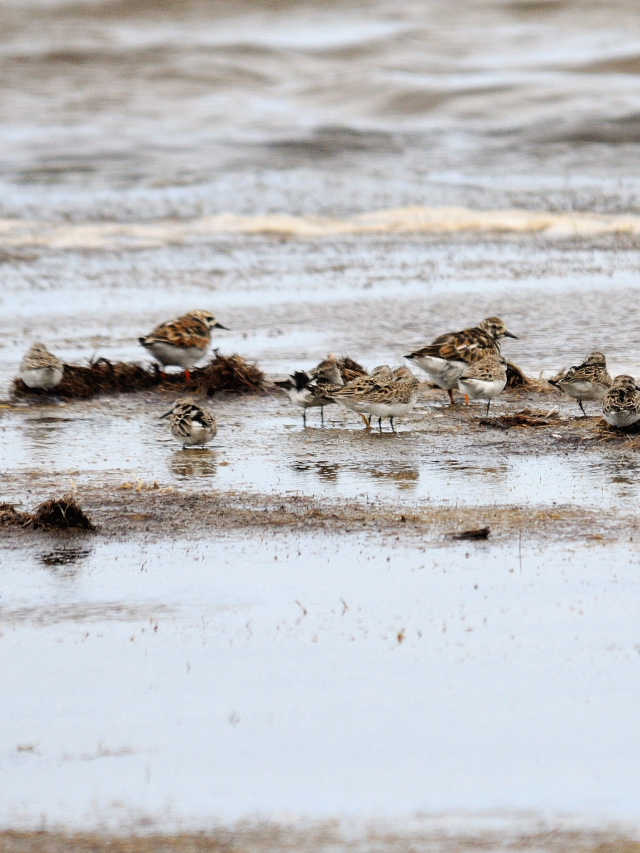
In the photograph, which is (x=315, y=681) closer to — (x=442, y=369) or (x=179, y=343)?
(x=442, y=369)

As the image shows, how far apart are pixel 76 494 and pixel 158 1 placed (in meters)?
46.6

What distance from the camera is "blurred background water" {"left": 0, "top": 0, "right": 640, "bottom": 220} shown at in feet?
92.0

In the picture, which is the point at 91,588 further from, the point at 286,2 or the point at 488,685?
the point at 286,2

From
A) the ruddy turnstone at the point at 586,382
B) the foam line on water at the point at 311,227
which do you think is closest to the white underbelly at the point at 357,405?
the ruddy turnstone at the point at 586,382

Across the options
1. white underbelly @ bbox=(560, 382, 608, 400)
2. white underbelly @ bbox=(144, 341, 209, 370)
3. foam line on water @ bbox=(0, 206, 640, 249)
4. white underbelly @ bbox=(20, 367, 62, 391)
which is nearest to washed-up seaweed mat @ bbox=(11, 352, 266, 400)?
white underbelly @ bbox=(20, 367, 62, 391)

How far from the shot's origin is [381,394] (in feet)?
32.3

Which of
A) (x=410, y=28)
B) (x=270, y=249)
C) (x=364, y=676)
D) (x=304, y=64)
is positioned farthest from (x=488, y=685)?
(x=410, y=28)

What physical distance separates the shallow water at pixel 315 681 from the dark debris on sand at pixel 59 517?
1.07 feet

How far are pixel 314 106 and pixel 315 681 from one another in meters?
36.4

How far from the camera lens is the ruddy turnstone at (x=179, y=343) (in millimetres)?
12234

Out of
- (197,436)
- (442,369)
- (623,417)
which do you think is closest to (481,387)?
(442,369)

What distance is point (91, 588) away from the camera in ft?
19.8

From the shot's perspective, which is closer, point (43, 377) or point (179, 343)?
point (43, 377)

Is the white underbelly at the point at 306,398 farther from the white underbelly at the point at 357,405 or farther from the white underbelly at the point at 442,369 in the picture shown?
the white underbelly at the point at 442,369
